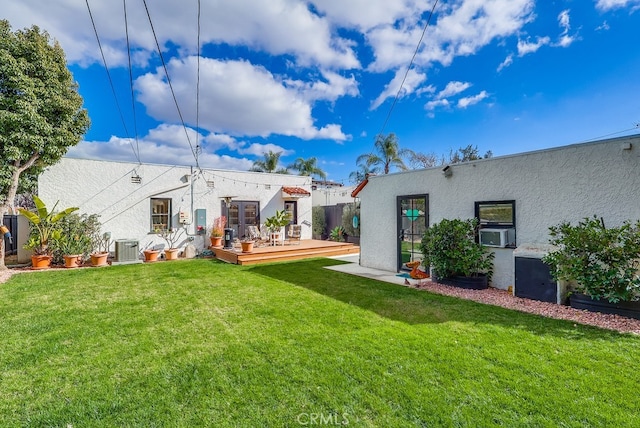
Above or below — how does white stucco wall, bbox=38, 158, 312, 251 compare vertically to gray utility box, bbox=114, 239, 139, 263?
above

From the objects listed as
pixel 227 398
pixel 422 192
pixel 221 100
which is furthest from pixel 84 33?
pixel 422 192

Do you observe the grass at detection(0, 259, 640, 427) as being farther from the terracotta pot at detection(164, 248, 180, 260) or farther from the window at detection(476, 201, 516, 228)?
the terracotta pot at detection(164, 248, 180, 260)

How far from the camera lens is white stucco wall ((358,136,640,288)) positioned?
5.53 meters

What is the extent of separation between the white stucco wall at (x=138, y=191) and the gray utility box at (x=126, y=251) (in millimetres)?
872

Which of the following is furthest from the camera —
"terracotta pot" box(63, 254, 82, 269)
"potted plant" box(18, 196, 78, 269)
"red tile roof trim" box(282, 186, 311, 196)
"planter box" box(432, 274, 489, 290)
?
"red tile roof trim" box(282, 186, 311, 196)

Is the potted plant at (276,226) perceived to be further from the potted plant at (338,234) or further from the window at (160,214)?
the window at (160,214)

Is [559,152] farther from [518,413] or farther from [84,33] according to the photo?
[84,33]

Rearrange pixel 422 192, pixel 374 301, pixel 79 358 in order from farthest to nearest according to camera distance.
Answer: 1. pixel 422 192
2. pixel 374 301
3. pixel 79 358

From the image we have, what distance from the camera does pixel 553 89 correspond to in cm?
1138

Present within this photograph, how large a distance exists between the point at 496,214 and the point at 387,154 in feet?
49.3

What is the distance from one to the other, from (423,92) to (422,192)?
682 centimetres

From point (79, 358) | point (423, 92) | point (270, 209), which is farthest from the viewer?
point (270, 209)

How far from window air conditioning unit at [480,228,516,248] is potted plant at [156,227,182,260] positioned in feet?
40.2

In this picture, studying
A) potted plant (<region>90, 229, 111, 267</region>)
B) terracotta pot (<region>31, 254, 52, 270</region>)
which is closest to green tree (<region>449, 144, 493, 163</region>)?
potted plant (<region>90, 229, 111, 267</region>)
